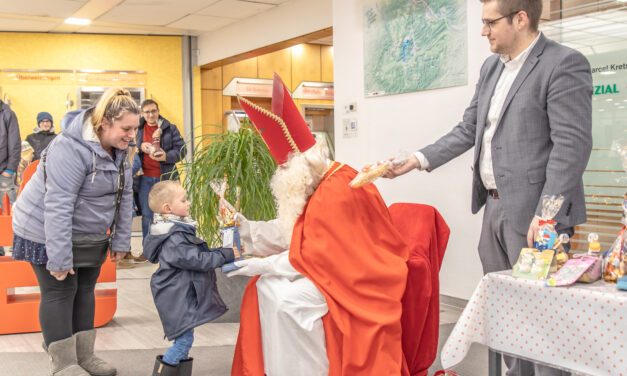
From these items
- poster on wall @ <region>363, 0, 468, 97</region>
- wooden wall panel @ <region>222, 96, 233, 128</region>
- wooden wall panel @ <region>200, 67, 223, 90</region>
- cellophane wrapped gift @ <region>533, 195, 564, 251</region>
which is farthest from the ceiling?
cellophane wrapped gift @ <region>533, 195, 564, 251</region>

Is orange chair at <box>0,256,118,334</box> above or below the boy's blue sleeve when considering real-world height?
below

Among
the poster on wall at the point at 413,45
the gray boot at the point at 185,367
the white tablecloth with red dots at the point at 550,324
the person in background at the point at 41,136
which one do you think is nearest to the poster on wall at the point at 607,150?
the poster on wall at the point at 413,45

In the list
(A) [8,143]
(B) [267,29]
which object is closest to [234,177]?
(A) [8,143]

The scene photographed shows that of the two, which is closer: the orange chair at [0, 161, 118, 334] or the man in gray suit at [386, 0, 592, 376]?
the man in gray suit at [386, 0, 592, 376]

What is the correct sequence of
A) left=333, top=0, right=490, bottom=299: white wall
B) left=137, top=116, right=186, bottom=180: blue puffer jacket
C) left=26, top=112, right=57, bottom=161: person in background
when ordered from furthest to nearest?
left=26, top=112, right=57, bottom=161: person in background, left=137, top=116, right=186, bottom=180: blue puffer jacket, left=333, top=0, right=490, bottom=299: white wall

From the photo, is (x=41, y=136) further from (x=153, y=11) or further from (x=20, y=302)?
(x=20, y=302)

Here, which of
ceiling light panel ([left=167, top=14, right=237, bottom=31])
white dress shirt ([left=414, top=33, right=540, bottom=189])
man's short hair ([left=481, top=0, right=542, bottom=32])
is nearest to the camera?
man's short hair ([left=481, top=0, right=542, bottom=32])

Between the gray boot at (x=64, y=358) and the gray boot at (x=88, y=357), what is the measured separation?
0.35 feet

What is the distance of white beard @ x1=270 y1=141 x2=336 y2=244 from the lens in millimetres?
2338

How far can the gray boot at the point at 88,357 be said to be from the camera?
293 centimetres

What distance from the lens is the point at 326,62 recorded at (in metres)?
9.66

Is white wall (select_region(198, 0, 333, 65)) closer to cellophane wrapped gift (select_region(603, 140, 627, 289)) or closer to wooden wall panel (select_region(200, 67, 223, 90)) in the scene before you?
wooden wall panel (select_region(200, 67, 223, 90))

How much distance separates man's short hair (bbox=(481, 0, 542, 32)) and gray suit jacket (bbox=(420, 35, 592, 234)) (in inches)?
3.3

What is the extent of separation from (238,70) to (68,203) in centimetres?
672
